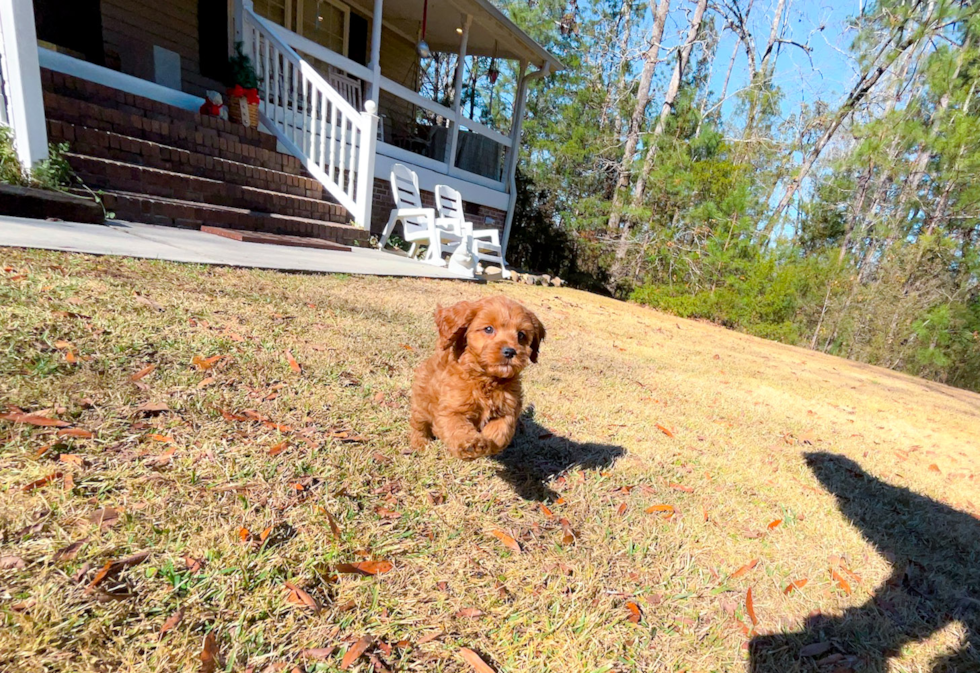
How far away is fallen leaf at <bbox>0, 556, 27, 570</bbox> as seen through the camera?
4.48 ft

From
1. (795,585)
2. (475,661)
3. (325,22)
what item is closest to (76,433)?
(475,661)

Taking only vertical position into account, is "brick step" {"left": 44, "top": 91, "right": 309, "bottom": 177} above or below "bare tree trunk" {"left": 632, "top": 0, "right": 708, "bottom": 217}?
below

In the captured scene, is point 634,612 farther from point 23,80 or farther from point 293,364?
point 23,80

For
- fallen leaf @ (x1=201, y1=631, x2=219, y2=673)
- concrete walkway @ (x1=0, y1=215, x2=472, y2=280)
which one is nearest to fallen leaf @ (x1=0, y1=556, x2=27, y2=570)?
fallen leaf @ (x1=201, y1=631, x2=219, y2=673)

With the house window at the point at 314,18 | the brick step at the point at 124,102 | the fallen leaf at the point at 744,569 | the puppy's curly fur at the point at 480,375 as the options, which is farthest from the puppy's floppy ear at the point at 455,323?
the house window at the point at 314,18

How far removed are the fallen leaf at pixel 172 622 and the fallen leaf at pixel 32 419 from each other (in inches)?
44.2

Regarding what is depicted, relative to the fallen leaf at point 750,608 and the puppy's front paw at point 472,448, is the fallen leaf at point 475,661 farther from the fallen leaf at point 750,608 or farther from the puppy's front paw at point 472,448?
the fallen leaf at point 750,608

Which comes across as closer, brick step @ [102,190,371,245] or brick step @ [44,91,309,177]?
brick step @ [44,91,309,177]

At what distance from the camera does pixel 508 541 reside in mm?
2127

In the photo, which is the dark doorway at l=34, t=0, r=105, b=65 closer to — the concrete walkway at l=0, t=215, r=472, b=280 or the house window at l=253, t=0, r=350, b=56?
the house window at l=253, t=0, r=350, b=56

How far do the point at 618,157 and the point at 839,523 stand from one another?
15269mm

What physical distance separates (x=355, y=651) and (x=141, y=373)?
1941 mm

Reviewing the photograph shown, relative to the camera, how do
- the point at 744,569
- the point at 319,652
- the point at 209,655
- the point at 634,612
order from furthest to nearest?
the point at 744,569, the point at 634,612, the point at 319,652, the point at 209,655

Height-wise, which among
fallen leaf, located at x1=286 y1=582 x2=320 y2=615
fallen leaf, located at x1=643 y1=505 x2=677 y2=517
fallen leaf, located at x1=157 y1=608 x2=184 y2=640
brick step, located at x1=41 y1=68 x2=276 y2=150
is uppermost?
brick step, located at x1=41 y1=68 x2=276 y2=150
